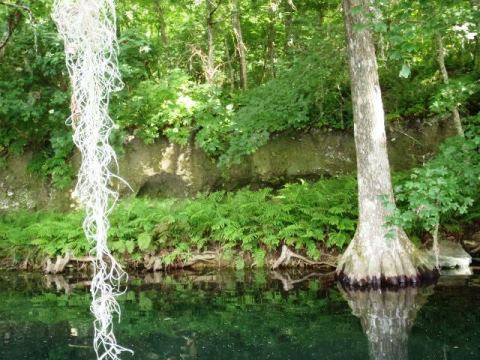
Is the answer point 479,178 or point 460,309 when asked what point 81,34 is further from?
point 460,309

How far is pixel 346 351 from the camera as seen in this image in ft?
18.9

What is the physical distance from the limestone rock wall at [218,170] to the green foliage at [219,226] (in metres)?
1.35

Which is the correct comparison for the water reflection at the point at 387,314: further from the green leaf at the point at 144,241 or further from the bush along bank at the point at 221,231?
the green leaf at the point at 144,241

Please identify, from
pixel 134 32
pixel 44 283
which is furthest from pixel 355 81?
pixel 44 283

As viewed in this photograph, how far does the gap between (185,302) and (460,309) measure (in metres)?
4.07

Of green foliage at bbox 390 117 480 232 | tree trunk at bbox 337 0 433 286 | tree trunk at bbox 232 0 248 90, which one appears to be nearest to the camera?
green foliage at bbox 390 117 480 232

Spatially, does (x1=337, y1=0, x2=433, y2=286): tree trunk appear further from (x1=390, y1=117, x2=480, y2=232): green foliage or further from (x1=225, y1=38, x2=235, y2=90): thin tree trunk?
(x1=225, y1=38, x2=235, y2=90): thin tree trunk

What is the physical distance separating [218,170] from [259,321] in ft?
21.7

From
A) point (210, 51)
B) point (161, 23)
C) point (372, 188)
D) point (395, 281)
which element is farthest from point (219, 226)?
point (161, 23)

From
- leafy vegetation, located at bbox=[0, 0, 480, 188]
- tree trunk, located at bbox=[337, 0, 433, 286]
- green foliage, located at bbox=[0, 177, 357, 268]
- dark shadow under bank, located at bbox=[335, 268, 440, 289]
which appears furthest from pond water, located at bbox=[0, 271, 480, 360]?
leafy vegetation, located at bbox=[0, 0, 480, 188]

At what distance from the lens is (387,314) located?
6.87 m

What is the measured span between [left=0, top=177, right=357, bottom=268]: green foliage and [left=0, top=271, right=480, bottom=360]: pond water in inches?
38.2

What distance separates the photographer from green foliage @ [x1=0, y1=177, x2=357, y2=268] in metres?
9.88

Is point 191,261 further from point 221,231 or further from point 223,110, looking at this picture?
point 223,110
